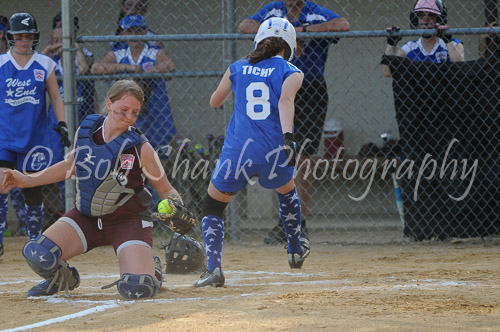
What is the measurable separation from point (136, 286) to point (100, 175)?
693 mm

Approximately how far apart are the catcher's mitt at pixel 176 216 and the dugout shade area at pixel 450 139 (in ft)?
10.4

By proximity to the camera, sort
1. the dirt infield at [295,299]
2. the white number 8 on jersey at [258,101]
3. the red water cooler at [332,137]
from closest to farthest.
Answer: the dirt infield at [295,299]
the white number 8 on jersey at [258,101]
the red water cooler at [332,137]

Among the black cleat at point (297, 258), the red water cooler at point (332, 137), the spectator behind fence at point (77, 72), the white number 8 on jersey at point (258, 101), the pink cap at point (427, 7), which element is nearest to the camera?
the white number 8 on jersey at point (258, 101)

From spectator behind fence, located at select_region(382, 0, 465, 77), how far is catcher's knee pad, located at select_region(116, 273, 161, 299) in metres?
3.50

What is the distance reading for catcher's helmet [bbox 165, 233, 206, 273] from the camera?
5.20 m

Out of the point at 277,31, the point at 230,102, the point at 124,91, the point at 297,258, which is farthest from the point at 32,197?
the point at 277,31

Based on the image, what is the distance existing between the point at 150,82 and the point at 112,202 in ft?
11.2

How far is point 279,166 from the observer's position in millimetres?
4750

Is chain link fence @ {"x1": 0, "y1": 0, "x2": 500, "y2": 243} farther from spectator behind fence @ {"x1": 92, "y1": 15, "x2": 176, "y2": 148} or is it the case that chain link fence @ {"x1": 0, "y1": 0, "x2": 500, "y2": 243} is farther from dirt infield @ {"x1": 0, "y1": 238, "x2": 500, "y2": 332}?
dirt infield @ {"x1": 0, "y1": 238, "x2": 500, "y2": 332}

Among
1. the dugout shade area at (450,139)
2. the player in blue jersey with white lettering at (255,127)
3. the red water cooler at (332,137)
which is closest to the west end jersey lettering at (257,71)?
the player in blue jersey with white lettering at (255,127)

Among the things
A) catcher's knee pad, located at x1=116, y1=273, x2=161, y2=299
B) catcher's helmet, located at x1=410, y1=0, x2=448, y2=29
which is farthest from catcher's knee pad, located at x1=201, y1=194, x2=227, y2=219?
catcher's helmet, located at x1=410, y1=0, x2=448, y2=29

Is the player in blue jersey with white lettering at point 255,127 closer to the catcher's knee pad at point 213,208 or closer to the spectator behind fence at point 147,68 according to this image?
the catcher's knee pad at point 213,208

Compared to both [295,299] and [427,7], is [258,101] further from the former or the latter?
[427,7]

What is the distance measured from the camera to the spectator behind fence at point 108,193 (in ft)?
14.2
